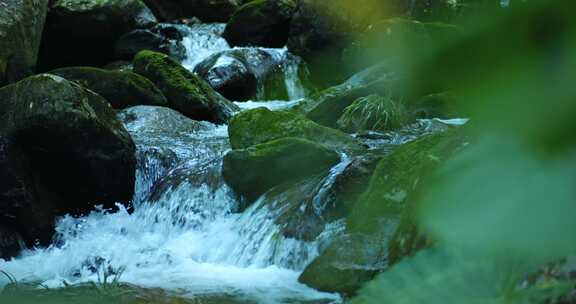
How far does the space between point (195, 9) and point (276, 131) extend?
997 cm

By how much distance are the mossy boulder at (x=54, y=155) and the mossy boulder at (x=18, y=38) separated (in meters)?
2.63

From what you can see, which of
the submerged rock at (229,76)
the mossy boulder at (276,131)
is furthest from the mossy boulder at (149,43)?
the mossy boulder at (276,131)

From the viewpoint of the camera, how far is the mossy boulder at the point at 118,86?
988 centimetres

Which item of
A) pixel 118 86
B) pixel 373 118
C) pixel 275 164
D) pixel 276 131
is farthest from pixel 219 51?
pixel 275 164

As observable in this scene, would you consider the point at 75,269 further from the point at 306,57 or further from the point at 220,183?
the point at 306,57

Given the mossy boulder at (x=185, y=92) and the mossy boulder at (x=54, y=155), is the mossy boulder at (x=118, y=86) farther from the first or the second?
the mossy boulder at (x=54, y=155)

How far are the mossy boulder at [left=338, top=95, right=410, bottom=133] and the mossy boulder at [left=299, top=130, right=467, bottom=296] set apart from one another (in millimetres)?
3341

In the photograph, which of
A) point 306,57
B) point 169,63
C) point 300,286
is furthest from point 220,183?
point 306,57

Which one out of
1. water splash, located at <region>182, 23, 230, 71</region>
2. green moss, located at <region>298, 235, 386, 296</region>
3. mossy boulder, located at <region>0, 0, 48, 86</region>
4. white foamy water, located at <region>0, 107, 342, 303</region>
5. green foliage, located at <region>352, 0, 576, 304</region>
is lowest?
white foamy water, located at <region>0, 107, 342, 303</region>

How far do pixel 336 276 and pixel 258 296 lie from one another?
23.1 inches

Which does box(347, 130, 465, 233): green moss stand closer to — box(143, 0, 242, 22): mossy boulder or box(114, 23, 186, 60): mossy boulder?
box(114, 23, 186, 60): mossy boulder

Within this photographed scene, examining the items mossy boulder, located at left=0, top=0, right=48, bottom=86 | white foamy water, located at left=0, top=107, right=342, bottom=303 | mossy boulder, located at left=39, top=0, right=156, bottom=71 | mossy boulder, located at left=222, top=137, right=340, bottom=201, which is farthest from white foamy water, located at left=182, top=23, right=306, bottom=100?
mossy boulder, located at left=222, top=137, right=340, bottom=201

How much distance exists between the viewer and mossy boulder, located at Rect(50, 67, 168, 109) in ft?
32.4

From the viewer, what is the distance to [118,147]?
708 cm
